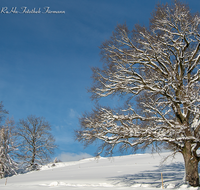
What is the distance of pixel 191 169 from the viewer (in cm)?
841

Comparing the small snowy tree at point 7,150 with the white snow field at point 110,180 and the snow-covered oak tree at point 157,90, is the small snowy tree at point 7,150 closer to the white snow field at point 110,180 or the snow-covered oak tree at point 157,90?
the white snow field at point 110,180

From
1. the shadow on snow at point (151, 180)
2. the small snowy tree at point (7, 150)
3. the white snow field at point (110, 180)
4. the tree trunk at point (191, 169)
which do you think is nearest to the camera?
the tree trunk at point (191, 169)

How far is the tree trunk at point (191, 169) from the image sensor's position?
27.3 ft

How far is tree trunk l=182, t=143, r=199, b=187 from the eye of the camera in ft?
27.3

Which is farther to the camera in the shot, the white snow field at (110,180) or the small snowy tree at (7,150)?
the small snowy tree at (7,150)

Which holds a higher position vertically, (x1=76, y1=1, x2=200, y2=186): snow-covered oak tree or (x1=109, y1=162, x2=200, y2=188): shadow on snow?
(x1=76, y1=1, x2=200, y2=186): snow-covered oak tree

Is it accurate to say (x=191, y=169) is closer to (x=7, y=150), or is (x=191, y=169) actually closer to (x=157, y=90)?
(x=157, y=90)

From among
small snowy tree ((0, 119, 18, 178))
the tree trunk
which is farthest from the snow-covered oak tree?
small snowy tree ((0, 119, 18, 178))

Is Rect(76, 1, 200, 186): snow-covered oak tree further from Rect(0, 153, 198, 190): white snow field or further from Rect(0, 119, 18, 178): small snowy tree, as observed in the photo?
Rect(0, 119, 18, 178): small snowy tree

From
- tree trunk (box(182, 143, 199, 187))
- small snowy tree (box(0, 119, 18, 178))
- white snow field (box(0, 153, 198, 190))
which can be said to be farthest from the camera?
small snowy tree (box(0, 119, 18, 178))

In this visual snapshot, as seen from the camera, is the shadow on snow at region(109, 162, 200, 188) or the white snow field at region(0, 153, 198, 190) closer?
the white snow field at region(0, 153, 198, 190)

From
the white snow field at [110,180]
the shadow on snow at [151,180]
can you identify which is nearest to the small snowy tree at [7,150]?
the white snow field at [110,180]

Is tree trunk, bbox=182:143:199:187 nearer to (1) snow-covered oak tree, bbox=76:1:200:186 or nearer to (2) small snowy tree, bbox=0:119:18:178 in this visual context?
(1) snow-covered oak tree, bbox=76:1:200:186

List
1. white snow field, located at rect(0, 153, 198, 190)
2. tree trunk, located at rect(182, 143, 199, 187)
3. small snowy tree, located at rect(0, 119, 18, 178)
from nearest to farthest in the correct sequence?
tree trunk, located at rect(182, 143, 199, 187)
white snow field, located at rect(0, 153, 198, 190)
small snowy tree, located at rect(0, 119, 18, 178)
